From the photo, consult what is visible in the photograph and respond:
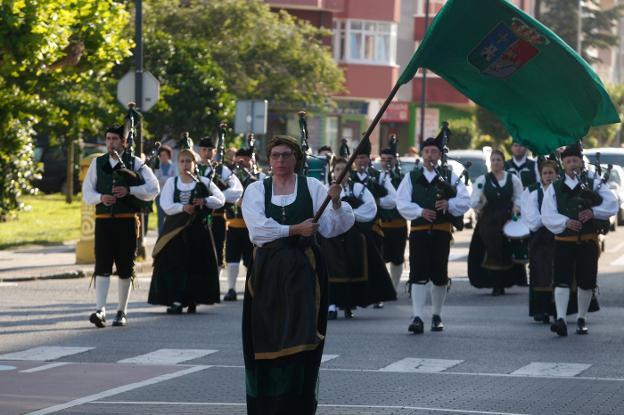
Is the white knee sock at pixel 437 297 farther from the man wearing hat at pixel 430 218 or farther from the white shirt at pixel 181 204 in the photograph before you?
the white shirt at pixel 181 204

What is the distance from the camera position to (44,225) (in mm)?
35000

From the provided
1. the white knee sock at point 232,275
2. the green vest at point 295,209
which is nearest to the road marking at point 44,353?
the green vest at point 295,209

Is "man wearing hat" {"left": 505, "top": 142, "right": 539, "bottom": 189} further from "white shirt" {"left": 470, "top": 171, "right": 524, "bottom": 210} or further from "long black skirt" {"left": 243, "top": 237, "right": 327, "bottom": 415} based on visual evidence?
"long black skirt" {"left": 243, "top": 237, "right": 327, "bottom": 415}

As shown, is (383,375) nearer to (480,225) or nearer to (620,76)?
(480,225)

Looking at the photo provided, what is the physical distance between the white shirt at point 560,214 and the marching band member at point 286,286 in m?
6.62

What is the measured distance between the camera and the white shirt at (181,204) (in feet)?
61.1

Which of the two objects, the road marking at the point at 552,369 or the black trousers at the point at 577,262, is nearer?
the road marking at the point at 552,369

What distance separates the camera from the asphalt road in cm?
1181

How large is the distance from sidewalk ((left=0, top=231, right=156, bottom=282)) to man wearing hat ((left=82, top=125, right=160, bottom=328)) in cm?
614

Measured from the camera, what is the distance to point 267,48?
4716 centimetres

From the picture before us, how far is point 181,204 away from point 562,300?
423 centimetres

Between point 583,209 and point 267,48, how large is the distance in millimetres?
30793

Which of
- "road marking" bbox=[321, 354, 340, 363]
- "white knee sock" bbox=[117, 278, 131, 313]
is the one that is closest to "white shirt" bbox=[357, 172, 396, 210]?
"white knee sock" bbox=[117, 278, 131, 313]

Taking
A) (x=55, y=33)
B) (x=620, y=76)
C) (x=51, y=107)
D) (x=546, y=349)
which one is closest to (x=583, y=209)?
(x=546, y=349)
